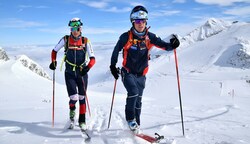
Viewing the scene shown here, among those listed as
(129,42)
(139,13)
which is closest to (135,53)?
(129,42)

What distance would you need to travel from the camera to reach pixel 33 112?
33.4ft

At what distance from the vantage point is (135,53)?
676 cm

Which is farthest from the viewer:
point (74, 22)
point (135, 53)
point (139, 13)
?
point (74, 22)

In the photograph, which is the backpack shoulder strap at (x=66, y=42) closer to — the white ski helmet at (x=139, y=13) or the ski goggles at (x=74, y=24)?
the ski goggles at (x=74, y=24)

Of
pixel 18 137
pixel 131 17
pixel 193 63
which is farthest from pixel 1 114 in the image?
pixel 193 63

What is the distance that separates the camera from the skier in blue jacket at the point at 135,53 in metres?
6.67

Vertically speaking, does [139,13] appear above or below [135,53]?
above

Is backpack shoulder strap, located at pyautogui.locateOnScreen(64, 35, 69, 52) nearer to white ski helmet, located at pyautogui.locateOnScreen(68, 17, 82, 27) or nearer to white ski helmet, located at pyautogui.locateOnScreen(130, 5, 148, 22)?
white ski helmet, located at pyautogui.locateOnScreen(68, 17, 82, 27)

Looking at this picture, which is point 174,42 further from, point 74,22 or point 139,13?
point 74,22

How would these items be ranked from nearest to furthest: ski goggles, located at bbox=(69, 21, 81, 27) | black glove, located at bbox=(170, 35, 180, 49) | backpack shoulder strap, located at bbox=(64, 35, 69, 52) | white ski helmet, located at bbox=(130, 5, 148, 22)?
white ski helmet, located at bbox=(130, 5, 148, 22) → black glove, located at bbox=(170, 35, 180, 49) → ski goggles, located at bbox=(69, 21, 81, 27) → backpack shoulder strap, located at bbox=(64, 35, 69, 52)

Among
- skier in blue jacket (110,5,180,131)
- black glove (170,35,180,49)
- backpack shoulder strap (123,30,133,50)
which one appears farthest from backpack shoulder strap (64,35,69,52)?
black glove (170,35,180,49)

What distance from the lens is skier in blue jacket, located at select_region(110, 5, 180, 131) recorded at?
6.67 m

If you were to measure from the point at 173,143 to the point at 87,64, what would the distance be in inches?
134

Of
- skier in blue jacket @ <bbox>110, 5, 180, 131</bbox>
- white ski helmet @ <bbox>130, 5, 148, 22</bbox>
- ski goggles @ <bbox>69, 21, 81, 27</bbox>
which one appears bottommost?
skier in blue jacket @ <bbox>110, 5, 180, 131</bbox>
